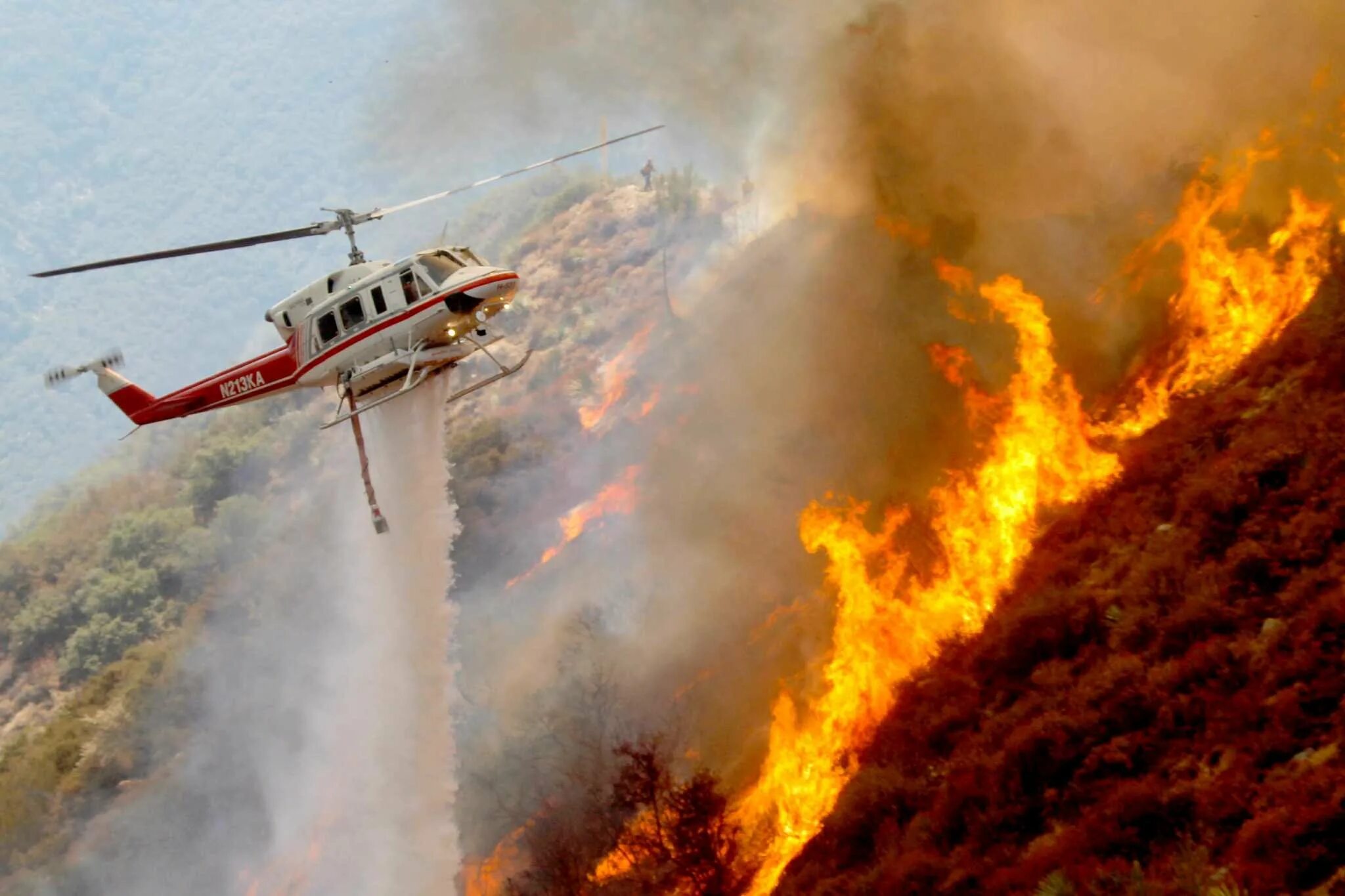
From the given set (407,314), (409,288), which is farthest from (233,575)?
(409,288)

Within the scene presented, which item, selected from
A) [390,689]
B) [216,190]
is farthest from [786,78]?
[216,190]

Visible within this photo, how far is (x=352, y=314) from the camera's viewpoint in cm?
2420

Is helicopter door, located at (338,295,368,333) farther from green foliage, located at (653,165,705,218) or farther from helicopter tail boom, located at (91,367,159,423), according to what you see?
green foliage, located at (653,165,705,218)

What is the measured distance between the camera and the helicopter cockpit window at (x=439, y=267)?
2333 cm

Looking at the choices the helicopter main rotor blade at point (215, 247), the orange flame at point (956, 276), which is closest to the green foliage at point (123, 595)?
the helicopter main rotor blade at point (215, 247)

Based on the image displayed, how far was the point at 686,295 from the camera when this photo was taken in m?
54.1

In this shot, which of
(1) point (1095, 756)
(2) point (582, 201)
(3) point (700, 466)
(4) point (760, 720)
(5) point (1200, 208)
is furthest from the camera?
(2) point (582, 201)

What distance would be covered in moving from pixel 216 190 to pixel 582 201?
6648cm

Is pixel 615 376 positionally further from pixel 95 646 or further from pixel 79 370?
pixel 95 646

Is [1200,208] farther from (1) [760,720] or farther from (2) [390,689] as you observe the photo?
(2) [390,689]

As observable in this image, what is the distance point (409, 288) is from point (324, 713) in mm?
27824

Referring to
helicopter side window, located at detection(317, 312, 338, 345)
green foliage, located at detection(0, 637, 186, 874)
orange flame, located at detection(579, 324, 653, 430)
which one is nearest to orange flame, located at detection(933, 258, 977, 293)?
helicopter side window, located at detection(317, 312, 338, 345)

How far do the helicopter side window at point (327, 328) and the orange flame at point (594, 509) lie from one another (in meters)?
18.8

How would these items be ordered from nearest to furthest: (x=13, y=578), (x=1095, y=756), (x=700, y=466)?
(x=1095, y=756) < (x=700, y=466) < (x=13, y=578)
